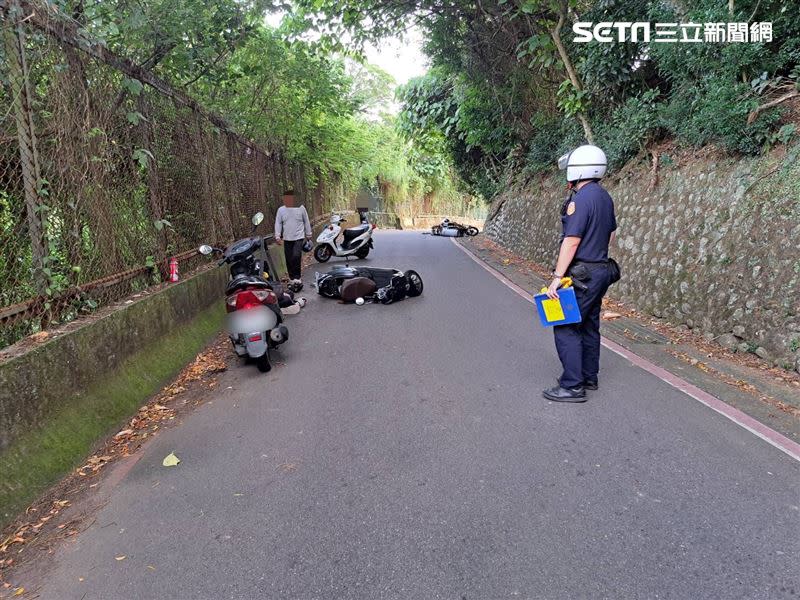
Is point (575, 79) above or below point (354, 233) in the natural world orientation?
above

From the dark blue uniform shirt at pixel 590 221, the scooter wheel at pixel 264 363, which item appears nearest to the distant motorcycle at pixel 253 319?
the scooter wheel at pixel 264 363

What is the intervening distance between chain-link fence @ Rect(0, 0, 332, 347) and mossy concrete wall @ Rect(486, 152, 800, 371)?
20.1ft

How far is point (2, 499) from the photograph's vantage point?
2.88 meters

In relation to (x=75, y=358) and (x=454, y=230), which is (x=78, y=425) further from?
(x=454, y=230)

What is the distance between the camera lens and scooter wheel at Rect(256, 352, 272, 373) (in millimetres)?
5312

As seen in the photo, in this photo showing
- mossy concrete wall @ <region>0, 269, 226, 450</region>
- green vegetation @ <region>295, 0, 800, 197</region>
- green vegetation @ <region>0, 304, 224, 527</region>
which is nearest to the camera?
green vegetation @ <region>0, 304, 224, 527</region>

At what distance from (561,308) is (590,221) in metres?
0.73

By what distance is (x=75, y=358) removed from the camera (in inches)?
149

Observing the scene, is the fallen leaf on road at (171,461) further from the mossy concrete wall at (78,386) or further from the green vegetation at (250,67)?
the green vegetation at (250,67)

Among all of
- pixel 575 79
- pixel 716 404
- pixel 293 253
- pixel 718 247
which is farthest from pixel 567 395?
Result: pixel 575 79

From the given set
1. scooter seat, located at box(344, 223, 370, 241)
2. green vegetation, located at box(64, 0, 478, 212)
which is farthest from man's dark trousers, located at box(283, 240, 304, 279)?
scooter seat, located at box(344, 223, 370, 241)

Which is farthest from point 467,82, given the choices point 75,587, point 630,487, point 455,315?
point 75,587

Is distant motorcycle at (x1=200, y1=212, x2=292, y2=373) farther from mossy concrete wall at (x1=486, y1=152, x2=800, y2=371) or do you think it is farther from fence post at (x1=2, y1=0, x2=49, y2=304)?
mossy concrete wall at (x1=486, y1=152, x2=800, y2=371)

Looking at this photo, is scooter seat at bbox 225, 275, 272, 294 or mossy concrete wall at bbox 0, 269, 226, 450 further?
scooter seat at bbox 225, 275, 272, 294
